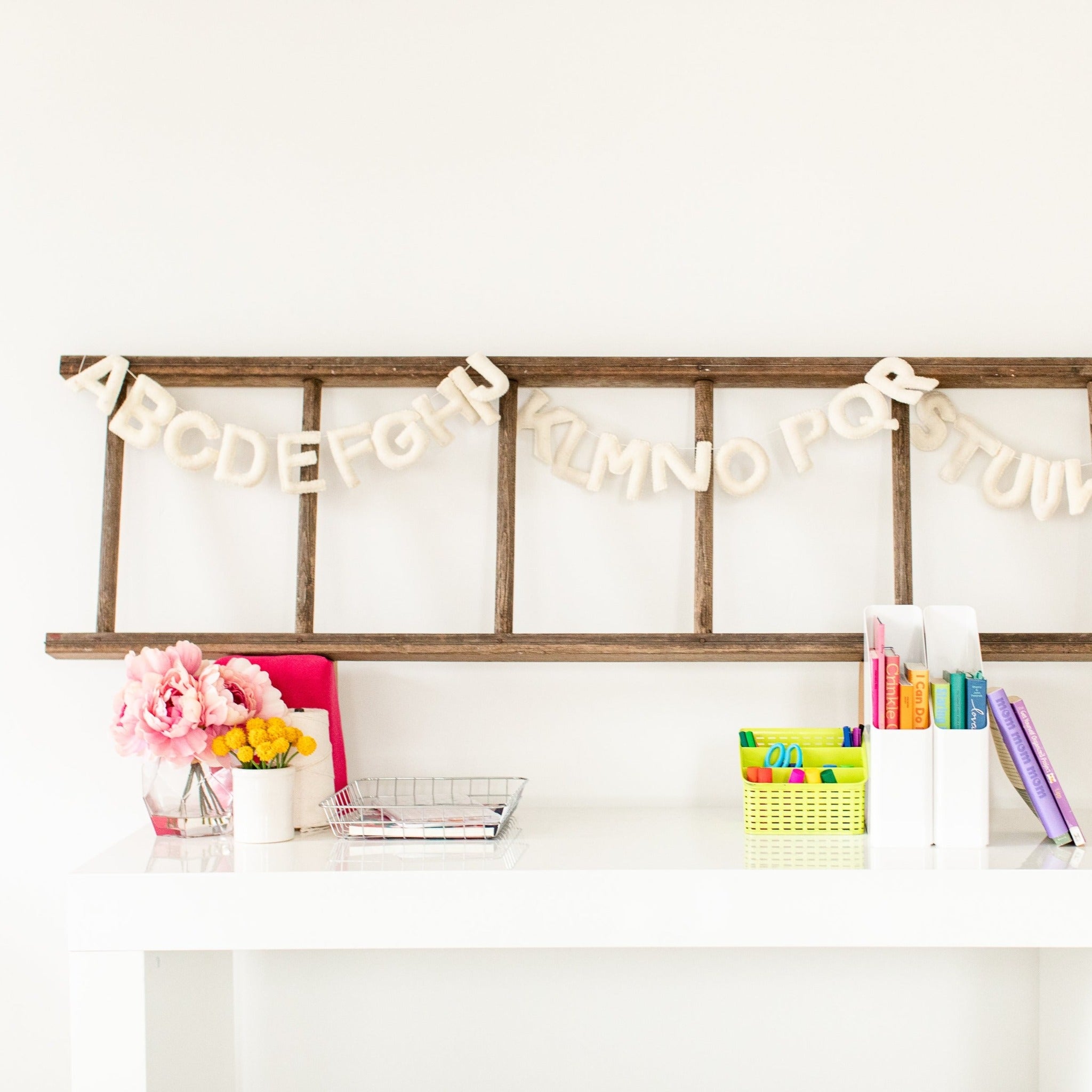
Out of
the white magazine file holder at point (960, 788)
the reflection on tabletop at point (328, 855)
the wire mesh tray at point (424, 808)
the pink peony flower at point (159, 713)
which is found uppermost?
the pink peony flower at point (159, 713)

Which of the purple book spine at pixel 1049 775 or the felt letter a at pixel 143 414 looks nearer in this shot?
the purple book spine at pixel 1049 775

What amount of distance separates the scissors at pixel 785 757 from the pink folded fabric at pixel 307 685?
641 mm

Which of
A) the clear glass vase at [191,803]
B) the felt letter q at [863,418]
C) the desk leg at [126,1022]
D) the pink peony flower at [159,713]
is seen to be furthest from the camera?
the felt letter q at [863,418]

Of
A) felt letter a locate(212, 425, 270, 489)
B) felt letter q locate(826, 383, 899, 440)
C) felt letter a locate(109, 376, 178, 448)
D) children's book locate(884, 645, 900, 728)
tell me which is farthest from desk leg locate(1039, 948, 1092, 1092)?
felt letter a locate(109, 376, 178, 448)

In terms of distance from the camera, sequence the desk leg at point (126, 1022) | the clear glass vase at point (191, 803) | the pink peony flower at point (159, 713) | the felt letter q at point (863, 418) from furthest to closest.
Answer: the felt letter q at point (863, 418), the clear glass vase at point (191, 803), the pink peony flower at point (159, 713), the desk leg at point (126, 1022)

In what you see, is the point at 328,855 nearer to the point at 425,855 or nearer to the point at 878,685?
the point at 425,855

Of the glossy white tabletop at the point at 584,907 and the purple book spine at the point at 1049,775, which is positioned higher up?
the purple book spine at the point at 1049,775

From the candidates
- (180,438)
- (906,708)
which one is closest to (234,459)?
(180,438)

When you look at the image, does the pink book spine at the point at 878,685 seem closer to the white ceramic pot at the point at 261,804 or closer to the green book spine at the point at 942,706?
the green book spine at the point at 942,706

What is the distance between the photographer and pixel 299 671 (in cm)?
155

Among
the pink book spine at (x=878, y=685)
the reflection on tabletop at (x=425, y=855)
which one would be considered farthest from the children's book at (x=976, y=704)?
the reflection on tabletop at (x=425, y=855)

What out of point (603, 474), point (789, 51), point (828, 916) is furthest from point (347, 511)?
point (789, 51)

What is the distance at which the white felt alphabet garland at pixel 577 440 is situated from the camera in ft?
5.26

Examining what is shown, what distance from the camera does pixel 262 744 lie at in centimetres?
136
